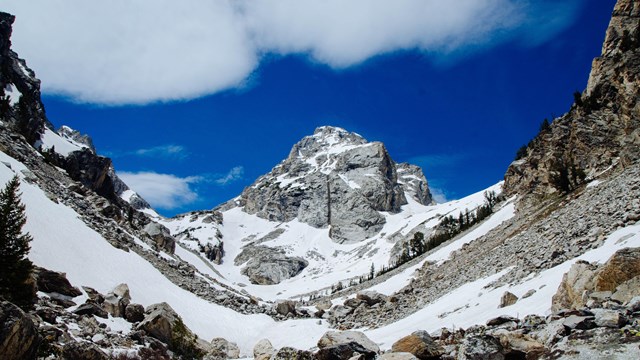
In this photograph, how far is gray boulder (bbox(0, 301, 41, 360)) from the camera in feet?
34.2

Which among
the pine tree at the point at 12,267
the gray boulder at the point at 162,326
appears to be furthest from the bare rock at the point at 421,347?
the pine tree at the point at 12,267

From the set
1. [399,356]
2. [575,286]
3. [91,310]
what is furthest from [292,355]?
[575,286]

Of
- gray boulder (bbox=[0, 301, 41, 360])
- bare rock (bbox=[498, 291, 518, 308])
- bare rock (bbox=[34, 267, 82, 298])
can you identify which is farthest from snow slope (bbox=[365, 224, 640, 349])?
Answer: bare rock (bbox=[34, 267, 82, 298])

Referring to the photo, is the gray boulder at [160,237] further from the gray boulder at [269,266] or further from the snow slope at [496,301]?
the gray boulder at [269,266]

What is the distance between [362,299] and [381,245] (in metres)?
119

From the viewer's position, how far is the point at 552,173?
61.3 m

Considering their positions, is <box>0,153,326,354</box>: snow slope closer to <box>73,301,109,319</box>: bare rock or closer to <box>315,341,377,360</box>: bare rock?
<box>73,301,109,319</box>: bare rock

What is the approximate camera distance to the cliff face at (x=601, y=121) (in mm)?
52688

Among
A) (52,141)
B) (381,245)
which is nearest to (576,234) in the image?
(52,141)

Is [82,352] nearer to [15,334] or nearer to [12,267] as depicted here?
[15,334]

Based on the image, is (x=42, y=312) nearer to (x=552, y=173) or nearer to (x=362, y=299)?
(x=362, y=299)

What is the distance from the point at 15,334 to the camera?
10.7m

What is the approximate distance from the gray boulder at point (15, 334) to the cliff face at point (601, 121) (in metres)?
51.6

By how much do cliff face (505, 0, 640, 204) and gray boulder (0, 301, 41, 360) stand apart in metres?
51.6
